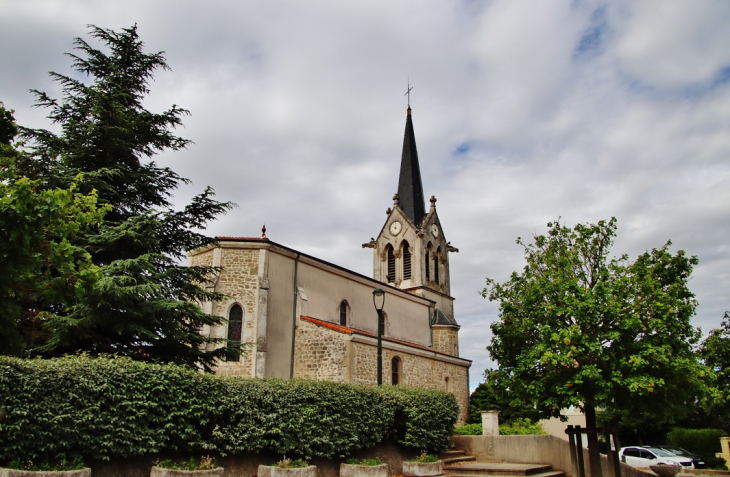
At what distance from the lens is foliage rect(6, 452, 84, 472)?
7500 mm

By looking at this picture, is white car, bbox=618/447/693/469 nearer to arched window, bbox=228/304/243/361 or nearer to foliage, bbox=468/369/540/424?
foliage, bbox=468/369/540/424

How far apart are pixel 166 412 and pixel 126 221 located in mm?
5598

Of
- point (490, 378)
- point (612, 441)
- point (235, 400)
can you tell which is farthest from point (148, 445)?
point (612, 441)

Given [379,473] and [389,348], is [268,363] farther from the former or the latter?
[379,473]

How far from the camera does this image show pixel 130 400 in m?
8.83

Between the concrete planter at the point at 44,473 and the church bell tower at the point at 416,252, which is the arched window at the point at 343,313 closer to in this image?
the church bell tower at the point at 416,252

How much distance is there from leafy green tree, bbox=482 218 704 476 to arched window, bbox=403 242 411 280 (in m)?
20.4

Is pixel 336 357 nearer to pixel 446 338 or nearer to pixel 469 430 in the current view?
pixel 469 430

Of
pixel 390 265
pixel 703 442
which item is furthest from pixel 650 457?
pixel 390 265

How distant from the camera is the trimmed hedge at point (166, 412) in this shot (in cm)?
781

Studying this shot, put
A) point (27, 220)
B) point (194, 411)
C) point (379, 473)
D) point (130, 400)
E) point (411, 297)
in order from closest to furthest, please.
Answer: point (27, 220) < point (130, 400) < point (194, 411) < point (379, 473) < point (411, 297)

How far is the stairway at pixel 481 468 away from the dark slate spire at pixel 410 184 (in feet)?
70.9

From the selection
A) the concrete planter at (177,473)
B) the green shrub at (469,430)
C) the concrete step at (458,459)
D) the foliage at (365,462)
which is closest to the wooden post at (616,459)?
the concrete step at (458,459)

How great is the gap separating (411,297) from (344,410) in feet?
65.8
